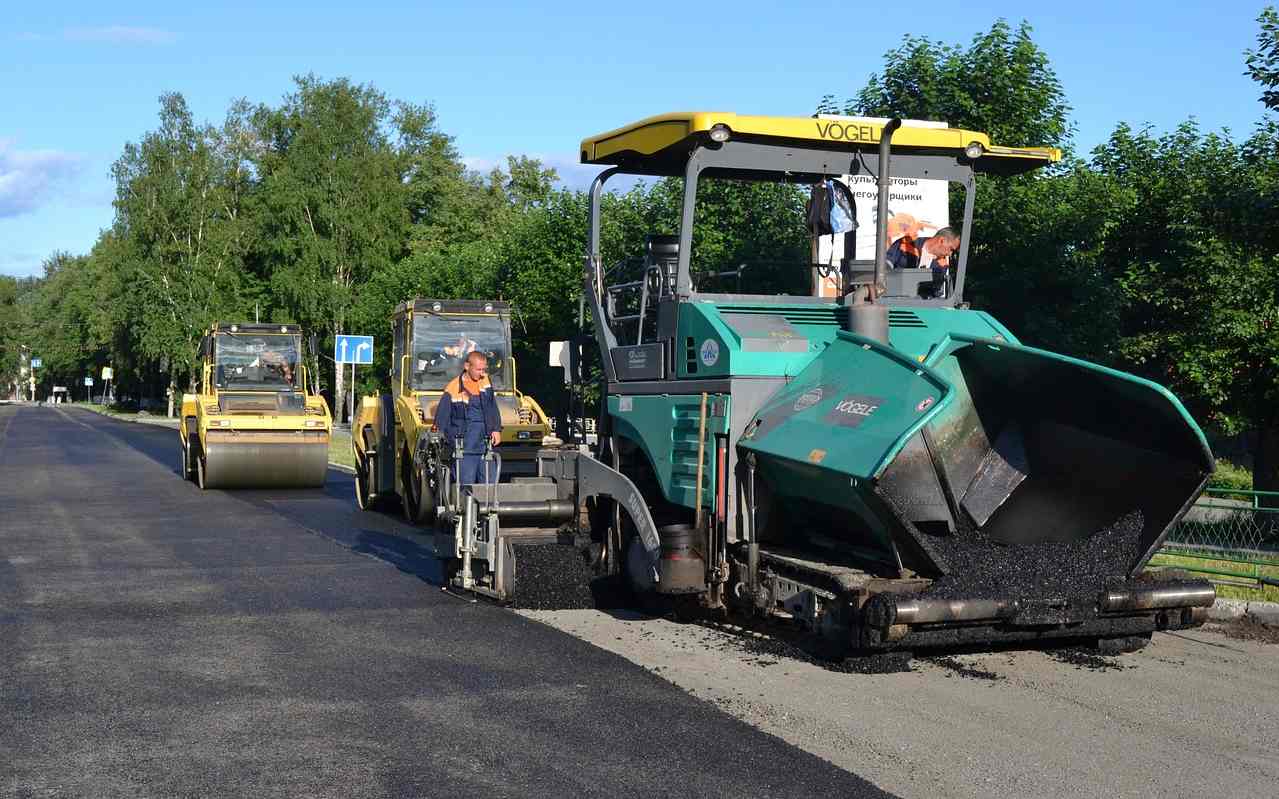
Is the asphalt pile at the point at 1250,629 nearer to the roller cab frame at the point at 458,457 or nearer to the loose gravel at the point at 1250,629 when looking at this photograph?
the loose gravel at the point at 1250,629

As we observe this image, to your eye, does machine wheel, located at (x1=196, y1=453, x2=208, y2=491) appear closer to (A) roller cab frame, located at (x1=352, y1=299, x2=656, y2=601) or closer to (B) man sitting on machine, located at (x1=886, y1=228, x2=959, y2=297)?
(A) roller cab frame, located at (x1=352, y1=299, x2=656, y2=601)

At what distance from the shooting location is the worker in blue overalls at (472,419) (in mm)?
10992

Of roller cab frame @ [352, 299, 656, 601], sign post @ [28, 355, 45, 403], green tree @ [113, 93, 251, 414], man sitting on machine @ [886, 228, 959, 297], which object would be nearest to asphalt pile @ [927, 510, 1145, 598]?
man sitting on machine @ [886, 228, 959, 297]

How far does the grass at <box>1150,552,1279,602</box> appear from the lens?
997cm

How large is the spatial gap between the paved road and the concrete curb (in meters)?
4.50

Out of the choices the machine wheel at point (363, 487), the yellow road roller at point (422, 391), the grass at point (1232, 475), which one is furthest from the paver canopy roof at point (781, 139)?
the grass at point (1232, 475)

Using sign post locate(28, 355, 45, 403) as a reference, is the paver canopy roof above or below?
above

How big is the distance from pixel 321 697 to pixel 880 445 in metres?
3.09

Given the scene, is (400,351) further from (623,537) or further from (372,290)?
(372,290)

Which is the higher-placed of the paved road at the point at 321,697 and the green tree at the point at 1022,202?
the green tree at the point at 1022,202

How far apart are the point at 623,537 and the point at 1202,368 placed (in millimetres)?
8370

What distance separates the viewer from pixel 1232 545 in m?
10.6

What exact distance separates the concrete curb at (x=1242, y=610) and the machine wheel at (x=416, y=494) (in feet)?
28.7

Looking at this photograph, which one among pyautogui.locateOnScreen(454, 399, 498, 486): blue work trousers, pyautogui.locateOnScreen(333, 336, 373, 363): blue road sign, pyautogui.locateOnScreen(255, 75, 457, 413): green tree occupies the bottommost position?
pyautogui.locateOnScreen(454, 399, 498, 486): blue work trousers
